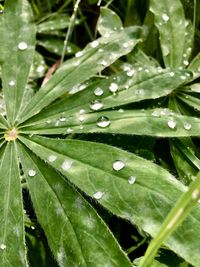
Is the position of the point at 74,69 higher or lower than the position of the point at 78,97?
higher

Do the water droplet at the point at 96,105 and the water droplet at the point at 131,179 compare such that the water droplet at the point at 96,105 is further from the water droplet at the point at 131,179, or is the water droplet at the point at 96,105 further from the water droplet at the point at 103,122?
the water droplet at the point at 131,179

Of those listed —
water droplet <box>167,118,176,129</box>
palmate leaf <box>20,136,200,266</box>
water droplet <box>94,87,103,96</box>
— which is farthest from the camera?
water droplet <box>94,87,103,96</box>

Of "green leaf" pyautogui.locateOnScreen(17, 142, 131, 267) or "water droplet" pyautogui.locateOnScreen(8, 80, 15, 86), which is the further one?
"water droplet" pyautogui.locateOnScreen(8, 80, 15, 86)

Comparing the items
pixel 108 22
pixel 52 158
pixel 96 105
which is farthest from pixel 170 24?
pixel 52 158

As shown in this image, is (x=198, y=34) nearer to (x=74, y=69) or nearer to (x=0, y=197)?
(x=74, y=69)

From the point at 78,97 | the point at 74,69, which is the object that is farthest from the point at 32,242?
the point at 74,69

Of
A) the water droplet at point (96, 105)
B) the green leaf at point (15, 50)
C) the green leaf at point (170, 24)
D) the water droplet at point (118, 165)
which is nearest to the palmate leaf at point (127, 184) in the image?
the water droplet at point (118, 165)

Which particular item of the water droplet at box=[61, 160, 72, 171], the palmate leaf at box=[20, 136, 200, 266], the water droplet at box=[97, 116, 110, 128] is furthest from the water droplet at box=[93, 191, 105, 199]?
the water droplet at box=[97, 116, 110, 128]

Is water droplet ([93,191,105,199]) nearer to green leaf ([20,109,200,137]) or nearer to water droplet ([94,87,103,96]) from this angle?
green leaf ([20,109,200,137])

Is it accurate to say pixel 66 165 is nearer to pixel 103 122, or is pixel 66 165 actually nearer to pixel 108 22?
A: pixel 103 122
